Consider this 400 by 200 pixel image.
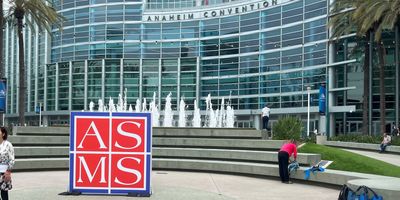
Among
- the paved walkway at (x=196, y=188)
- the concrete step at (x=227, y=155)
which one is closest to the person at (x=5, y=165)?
the paved walkway at (x=196, y=188)

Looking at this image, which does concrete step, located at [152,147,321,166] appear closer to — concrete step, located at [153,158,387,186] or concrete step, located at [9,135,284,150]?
concrete step, located at [153,158,387,186]

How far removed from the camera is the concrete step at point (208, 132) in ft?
63.6

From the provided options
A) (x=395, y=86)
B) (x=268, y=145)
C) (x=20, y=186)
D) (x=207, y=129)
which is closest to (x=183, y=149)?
(x=207, y=129)

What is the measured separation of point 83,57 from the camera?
74625 millimetres

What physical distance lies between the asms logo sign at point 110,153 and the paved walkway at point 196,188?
33 centimetres

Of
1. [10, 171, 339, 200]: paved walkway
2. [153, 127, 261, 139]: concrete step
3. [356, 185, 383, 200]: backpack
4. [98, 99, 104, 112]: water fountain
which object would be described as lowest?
[10, 171, 339, 200]: paved walkway

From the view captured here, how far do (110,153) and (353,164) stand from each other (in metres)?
7.82

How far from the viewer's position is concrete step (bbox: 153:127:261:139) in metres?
19.4

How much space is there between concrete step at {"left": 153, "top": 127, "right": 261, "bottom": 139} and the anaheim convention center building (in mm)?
33572

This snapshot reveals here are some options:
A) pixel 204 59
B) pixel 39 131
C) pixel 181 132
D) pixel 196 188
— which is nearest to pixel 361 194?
pixel 196 188

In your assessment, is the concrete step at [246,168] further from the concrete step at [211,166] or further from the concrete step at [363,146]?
the concrete step at [363,146]

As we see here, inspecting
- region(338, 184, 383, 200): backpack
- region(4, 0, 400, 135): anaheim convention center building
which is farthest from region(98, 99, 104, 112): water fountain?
region(338, 184, 383, 200): backpack

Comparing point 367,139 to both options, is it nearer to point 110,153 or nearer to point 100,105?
point 110,153

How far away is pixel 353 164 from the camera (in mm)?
14891
